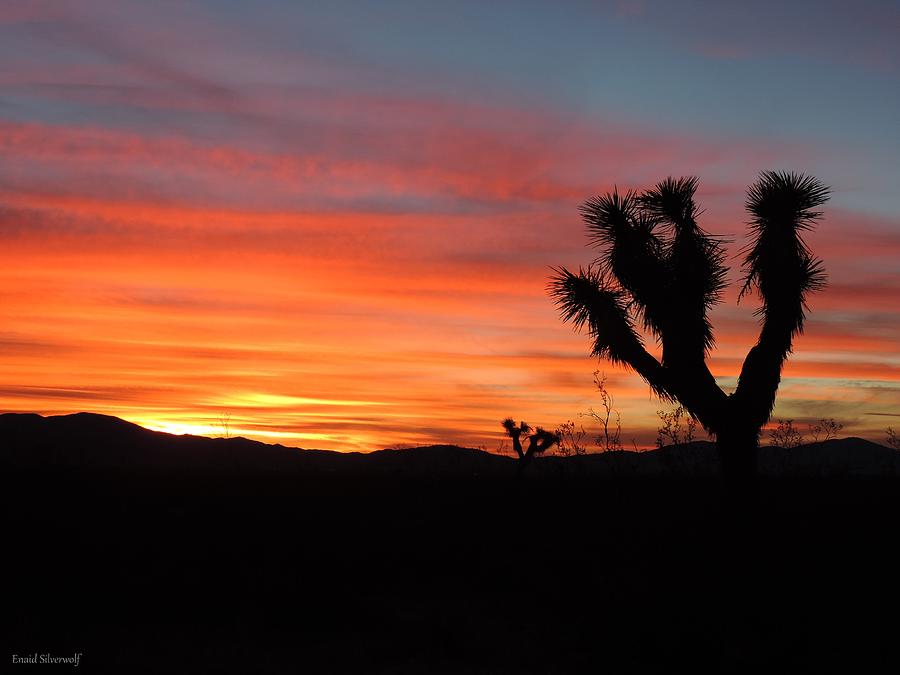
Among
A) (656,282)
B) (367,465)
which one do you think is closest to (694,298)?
(656,282)

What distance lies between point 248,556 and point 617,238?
8.69 m

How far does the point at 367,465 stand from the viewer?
45.3m

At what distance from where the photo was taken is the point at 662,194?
16.0m

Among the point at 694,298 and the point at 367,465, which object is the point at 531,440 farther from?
the point at 367,465

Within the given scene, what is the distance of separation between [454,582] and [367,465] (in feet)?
110

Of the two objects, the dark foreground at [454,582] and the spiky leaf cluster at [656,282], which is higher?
the spiky leaf cluster at [656,282]

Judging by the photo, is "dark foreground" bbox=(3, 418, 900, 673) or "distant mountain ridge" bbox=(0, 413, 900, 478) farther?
"distant mountain ridge" bbox=(0, 413, 900, 478)

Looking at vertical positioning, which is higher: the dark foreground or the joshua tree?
the joshua tree

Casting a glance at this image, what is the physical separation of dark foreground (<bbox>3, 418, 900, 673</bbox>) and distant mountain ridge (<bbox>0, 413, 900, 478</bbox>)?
4.03 metres

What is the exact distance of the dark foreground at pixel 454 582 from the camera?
949 cm

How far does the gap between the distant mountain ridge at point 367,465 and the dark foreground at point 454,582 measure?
13.2 feet

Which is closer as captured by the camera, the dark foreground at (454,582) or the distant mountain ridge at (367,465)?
the dark foreground at (454,582)

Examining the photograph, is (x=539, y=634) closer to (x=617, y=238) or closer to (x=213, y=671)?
(x=213, y=671)

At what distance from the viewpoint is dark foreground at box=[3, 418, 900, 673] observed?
31.1 ft
